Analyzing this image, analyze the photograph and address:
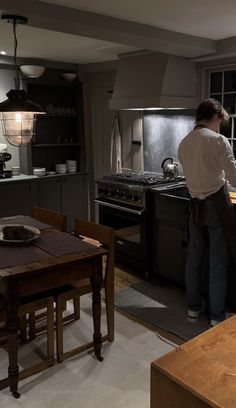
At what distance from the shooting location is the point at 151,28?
3.10m

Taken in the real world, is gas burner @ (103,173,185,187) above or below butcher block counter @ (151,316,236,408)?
above

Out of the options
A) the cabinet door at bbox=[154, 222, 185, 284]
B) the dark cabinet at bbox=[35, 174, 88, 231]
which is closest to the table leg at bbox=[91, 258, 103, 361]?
the cabinet door at bbox=[154, 222, 185, 284]

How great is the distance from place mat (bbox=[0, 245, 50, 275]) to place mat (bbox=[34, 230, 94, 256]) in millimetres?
76

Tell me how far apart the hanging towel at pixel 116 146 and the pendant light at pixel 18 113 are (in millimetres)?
2379

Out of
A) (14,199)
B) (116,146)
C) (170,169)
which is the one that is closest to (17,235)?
(170,169)

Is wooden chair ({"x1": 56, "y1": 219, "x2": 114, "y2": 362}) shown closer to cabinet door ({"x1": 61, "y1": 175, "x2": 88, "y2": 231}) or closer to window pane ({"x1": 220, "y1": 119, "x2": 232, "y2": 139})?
window pane ({"x1": 220, "y1": 119, "x2": 232, "y2": 139})

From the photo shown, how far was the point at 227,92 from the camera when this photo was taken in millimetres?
4020

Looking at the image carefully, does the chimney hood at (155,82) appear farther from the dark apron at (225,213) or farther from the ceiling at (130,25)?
the dark apron at (225,213)

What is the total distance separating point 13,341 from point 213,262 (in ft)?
5.03

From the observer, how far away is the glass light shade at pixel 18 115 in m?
2.64

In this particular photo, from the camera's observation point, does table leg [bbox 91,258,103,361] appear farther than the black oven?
No

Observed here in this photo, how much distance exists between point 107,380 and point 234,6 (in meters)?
2.56

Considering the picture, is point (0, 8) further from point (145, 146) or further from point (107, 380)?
point (145, 146)

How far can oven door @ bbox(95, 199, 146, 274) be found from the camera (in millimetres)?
3928
